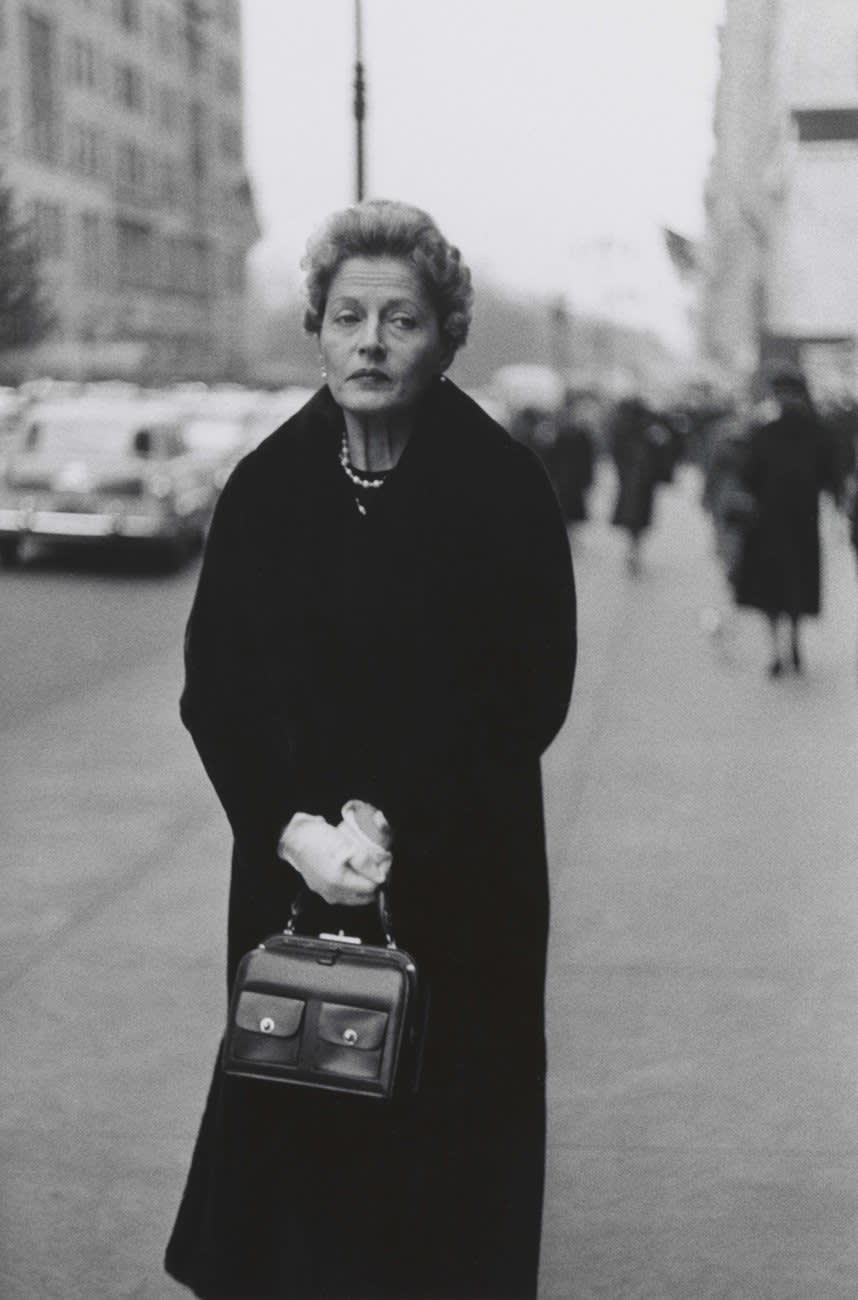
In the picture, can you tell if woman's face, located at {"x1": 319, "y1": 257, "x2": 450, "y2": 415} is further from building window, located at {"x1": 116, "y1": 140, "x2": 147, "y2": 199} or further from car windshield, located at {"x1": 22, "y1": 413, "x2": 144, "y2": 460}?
building window, located at {"x1": 116, "y1": 140, "x2": 147, "y2": 199}

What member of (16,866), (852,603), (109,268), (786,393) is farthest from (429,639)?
(109,268)

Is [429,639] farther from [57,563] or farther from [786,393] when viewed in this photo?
[57,563]

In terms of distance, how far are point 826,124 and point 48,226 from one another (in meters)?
12.9

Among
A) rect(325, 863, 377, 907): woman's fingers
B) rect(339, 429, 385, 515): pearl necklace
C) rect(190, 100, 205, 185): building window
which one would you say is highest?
rect(190, 100, 205, 185): building window

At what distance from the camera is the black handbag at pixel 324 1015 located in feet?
8.52

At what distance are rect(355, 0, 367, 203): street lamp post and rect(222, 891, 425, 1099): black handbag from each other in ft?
42.6

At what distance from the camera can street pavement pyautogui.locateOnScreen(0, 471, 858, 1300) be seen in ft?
11.8

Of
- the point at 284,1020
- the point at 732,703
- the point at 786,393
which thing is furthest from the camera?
the point at 786,393

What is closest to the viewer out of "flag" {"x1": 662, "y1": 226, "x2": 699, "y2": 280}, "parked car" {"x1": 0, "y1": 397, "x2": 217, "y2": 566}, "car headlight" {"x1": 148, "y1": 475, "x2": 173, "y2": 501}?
"flag" {"x1": 662, "y1": 226, "x2": 699, "y2": 280}

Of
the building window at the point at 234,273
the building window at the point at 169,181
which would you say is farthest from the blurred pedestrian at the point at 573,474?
the building window at the point at 234,273

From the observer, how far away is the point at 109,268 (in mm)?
36156

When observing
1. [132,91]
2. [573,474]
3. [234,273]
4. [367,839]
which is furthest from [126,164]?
[367,839]

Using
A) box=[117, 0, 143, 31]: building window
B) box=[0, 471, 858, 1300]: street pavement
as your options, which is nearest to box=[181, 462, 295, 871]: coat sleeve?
box=[0, 471, 858, 1300]: street pavement

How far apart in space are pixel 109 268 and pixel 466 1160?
34.7 meters
